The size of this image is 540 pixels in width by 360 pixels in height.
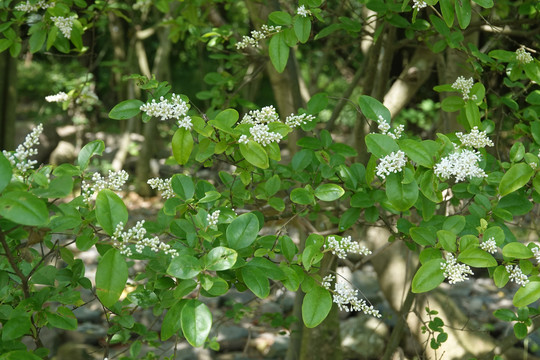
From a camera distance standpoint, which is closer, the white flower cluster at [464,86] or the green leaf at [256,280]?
the green leaf at [256,280]

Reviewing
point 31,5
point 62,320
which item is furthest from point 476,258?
point 31,5

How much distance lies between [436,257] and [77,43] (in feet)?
4.74

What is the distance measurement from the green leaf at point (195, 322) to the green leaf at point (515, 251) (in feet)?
2.20

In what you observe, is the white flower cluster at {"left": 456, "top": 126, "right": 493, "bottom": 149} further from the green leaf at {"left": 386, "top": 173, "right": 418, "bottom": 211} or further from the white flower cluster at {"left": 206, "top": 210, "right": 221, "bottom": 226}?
the white flower cluster at {"left": 206, "top": 210, "right": 221, "bottom": 226}

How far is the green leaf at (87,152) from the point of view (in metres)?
1.29

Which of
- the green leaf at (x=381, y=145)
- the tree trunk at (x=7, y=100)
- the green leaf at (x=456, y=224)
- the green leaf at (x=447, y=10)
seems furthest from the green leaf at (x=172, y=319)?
the tree trunk at (x=7, y=100)

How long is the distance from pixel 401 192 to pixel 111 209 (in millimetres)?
631

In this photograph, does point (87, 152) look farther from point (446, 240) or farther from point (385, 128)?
point (446, 240)

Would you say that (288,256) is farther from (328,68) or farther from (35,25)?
(328,68)

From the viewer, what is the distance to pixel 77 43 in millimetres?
1987

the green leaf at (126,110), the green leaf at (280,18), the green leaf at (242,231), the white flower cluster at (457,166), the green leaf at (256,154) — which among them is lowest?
the green leaf at (242,231)

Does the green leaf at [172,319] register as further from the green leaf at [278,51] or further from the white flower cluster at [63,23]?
the white flower cluster at [63,23]

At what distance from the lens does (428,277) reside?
4.02ft

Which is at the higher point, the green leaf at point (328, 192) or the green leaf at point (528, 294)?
the green leaf at point (328, 192)
